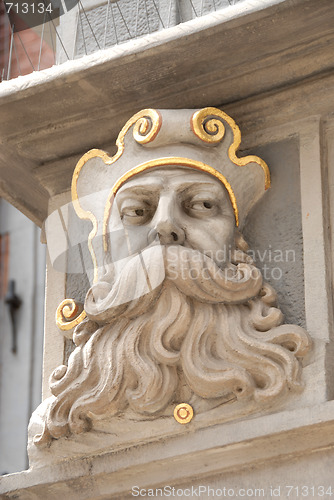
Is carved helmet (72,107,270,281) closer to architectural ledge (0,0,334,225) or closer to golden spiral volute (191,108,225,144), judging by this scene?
golden spiral volute (191,108,225,144)

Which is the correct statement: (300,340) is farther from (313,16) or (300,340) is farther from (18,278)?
(18,278)

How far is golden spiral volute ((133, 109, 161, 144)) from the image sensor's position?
4.32 metres

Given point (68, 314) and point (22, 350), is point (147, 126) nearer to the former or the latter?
point (68, 314)

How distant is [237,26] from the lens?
4.23 meters

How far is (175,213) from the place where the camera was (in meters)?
4.25

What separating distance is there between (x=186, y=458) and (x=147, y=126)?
34.4 inches

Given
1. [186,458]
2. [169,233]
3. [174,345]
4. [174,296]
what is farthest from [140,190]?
[186,458]

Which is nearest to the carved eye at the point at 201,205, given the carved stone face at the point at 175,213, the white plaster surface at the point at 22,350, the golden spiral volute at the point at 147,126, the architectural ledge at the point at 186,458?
the carved stone face at the point at 175,213

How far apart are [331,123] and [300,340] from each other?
65cm

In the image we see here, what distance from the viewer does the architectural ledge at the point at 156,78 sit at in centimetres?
424

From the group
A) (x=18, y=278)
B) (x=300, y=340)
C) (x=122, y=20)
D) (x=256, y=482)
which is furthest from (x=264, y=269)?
(x=18, y=278)

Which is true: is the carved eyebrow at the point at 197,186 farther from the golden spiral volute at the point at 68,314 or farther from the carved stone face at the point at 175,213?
the golden spiral volute at the point at 68,314

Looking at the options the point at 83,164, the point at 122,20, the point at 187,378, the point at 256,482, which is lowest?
the point at 256,482

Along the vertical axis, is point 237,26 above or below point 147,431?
above
